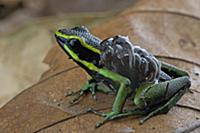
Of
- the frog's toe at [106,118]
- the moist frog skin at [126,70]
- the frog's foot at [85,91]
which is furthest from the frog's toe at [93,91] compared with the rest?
the frog's toe at [106,118]

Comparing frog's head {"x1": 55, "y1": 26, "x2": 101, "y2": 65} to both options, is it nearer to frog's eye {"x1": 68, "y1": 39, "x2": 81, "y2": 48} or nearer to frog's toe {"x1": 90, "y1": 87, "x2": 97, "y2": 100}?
frog's eye {"x1": 68, "y1": 39, "x2": 81, "y2": 48}

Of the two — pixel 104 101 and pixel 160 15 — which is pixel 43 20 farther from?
pixel 104 101

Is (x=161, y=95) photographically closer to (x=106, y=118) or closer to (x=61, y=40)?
(x=106, y=118)

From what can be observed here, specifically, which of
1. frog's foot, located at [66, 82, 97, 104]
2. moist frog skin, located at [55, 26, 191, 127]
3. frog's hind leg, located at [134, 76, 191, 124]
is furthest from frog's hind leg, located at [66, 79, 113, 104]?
frog's hind leg, located at [134, 76, 191, 124]

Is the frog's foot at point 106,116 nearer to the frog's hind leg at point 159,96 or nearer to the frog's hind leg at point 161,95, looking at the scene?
the frog's hind leg at point 159,96

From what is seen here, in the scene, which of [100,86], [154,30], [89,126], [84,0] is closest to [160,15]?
[154,30]

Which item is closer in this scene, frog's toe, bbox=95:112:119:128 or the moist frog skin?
frog's toe, bbox=95:112:119:128
